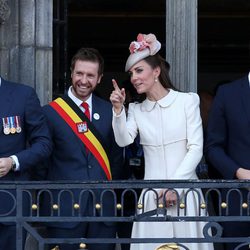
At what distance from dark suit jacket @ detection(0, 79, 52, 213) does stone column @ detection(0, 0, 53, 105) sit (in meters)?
0.68

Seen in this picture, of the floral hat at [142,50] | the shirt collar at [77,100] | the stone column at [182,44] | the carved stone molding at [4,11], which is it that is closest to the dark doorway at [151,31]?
the stone column at [182,44]

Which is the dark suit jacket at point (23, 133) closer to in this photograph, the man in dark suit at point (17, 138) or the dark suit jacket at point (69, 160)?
the man in dark suit at point (17, 138)

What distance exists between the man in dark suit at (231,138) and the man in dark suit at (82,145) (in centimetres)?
65

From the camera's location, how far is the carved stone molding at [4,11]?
717 centimetres

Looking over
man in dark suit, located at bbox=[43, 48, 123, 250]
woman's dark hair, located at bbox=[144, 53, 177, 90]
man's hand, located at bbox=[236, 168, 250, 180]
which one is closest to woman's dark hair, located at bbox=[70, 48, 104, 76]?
man in dark suit, located at bbox=[43, 48, 123, 250]

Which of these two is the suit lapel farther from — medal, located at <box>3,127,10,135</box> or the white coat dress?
medal, located at <box>3,127,10,135</box>

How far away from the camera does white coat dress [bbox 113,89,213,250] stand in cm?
662

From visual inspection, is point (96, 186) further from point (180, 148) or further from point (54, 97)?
point (54, 97)

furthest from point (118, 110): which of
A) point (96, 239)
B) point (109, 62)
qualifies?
point (109, 62)

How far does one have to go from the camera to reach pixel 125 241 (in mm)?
6078

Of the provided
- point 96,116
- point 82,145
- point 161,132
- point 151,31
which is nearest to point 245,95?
point 161,132

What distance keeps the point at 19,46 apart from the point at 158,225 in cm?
165

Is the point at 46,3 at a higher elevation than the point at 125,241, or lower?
higher

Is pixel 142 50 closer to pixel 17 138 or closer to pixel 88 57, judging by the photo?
pixel 88 57
